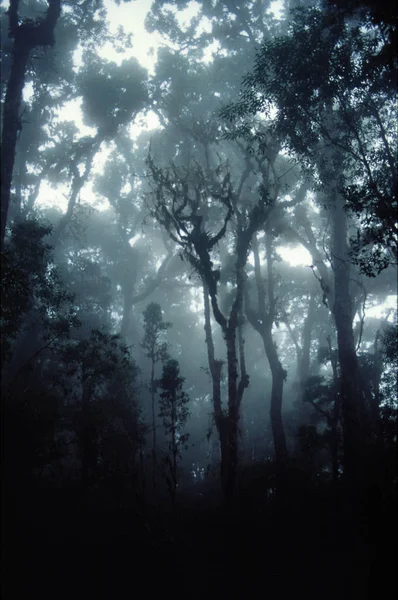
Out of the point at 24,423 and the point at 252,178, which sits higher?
the point at 252,178

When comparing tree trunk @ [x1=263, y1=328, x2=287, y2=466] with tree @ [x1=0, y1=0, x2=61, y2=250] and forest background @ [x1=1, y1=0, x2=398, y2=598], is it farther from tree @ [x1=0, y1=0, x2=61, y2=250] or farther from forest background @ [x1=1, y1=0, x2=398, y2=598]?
tree @ [x1=0, y1=0, x2=61, y2=250]

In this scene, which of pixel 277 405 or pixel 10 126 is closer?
pixel 10 126

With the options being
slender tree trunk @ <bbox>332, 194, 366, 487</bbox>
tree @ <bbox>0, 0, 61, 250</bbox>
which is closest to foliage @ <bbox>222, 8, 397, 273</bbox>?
slender tree trunk @ <bbox>332, 194, 366, 487</bbox>

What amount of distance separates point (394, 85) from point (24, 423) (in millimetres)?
17005

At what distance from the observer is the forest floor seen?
9643mm

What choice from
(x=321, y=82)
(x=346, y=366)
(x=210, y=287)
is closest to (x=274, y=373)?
(x=346, y=366)

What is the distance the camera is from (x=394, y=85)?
12.6 metres

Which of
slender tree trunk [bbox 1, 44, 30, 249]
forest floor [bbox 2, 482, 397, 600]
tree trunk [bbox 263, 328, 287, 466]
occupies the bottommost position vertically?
forest floor [bbox 2, 482, 397, 600]

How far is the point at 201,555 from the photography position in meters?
11.7

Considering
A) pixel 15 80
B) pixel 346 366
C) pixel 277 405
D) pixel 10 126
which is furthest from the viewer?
pixel 277 405

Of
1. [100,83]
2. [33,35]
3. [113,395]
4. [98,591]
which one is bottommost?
[98,591]

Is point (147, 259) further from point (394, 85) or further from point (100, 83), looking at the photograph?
point (394, 85)

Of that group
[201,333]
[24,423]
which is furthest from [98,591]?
[201,333]

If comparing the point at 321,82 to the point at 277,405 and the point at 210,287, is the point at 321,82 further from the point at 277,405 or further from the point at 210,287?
the point at 277,405
